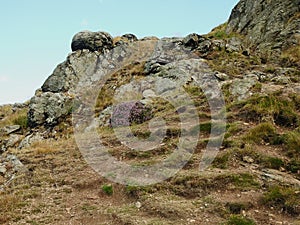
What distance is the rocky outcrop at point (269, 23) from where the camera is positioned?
55.3 feet

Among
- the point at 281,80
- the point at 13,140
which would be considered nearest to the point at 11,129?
the point at 13,140

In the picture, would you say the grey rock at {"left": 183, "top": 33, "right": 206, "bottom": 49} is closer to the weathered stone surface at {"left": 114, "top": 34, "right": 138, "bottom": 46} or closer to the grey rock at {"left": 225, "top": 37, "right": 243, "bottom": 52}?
the grey rock at {"left": 225, "top": 37, "right": 243, "bottom": 52}

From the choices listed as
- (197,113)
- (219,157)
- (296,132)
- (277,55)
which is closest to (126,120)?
(197,113)

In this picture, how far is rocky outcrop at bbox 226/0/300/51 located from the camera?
55.3ft

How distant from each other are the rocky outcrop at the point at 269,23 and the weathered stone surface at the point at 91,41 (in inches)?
336

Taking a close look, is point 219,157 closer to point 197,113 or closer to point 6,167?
point 197,113

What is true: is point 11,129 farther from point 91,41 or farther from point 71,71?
point 91,41

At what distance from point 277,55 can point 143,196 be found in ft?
42.1

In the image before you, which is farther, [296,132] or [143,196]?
[296,132]

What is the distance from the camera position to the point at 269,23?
59.8ft

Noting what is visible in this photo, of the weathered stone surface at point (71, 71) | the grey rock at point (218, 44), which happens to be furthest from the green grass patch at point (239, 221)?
the weathered stone surface at point (71, 71)

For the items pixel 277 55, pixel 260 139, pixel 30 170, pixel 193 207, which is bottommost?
pixel 193 207

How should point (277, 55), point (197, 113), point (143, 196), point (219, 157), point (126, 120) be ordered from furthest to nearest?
point (277, 55) → point (126, 120) → point (197, 113) → point (219, 157) → point (143, 196)

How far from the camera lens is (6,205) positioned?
21.9 feet
